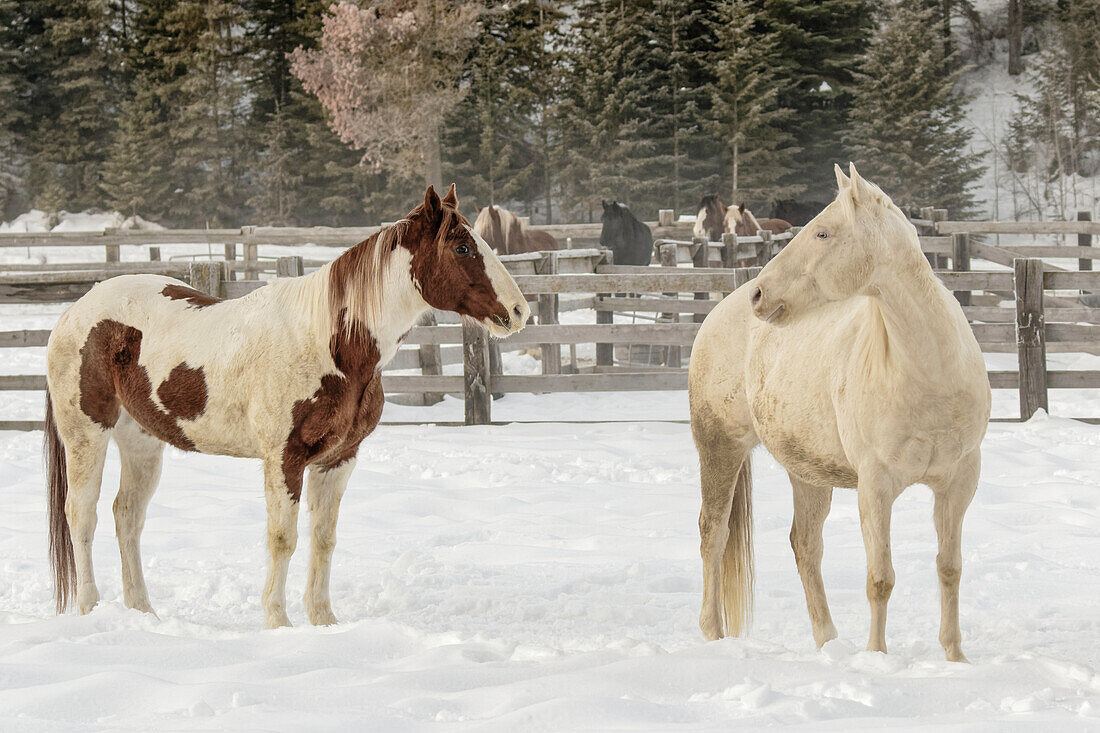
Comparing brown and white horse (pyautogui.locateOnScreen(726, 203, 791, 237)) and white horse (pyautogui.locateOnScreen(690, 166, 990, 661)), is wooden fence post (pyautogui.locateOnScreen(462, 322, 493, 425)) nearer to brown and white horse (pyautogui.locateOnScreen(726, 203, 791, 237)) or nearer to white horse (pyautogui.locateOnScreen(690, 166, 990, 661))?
white horse (pyautogui.locateOnScreen(690, 166, 990, 661))

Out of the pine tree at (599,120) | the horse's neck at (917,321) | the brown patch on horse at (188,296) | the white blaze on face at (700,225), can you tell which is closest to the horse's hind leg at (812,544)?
the horse's neck at (917,321)

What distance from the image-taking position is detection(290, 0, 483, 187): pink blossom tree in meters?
27.1

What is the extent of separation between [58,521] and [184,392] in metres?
0.85

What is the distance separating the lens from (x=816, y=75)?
32594 millimetres

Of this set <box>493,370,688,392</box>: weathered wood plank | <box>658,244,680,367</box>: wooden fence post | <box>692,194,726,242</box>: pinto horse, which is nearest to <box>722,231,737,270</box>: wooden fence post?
<box>658,244,680,367</box>: wooden fence post

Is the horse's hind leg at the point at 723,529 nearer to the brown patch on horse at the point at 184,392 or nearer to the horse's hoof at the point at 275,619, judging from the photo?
the horse's hoof at the point at 275,619

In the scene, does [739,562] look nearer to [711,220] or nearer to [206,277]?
[206,277]

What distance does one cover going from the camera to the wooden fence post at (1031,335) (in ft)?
23.7

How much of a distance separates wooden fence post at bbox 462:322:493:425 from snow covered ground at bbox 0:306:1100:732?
1.22 feet

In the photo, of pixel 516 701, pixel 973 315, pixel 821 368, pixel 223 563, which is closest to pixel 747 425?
pixel 821 368

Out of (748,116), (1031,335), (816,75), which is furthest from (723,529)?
(816,75)

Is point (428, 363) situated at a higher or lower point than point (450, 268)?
lower

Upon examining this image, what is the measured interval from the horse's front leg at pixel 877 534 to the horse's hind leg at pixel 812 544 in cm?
43

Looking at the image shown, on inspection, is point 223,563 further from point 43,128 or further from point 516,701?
point 43,128
